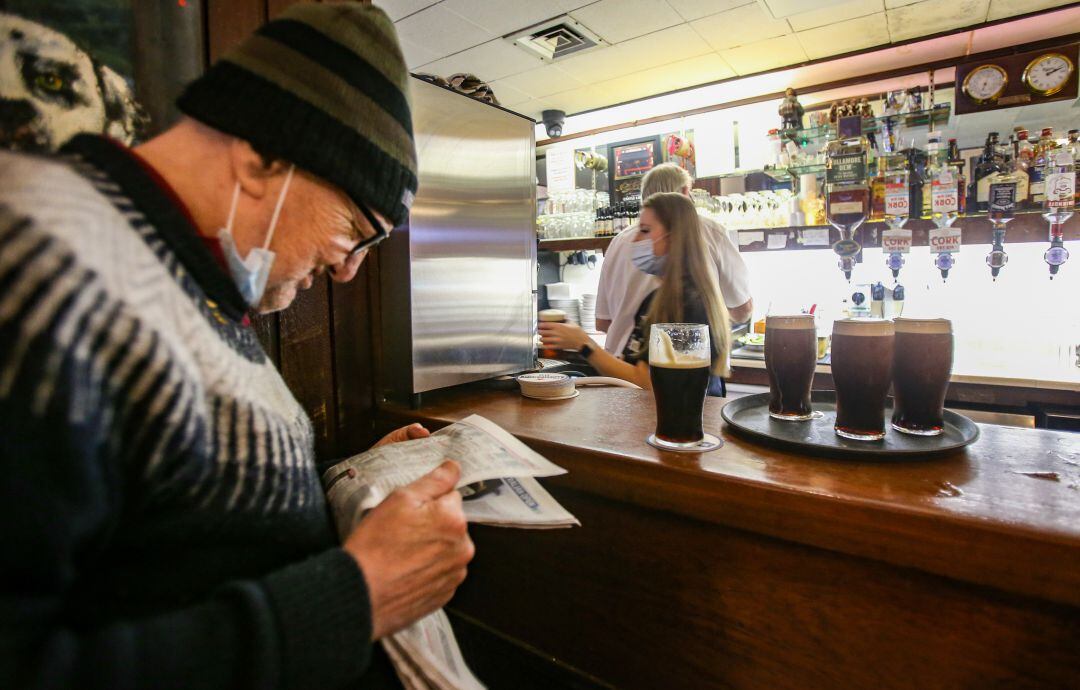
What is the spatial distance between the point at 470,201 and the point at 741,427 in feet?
3.72

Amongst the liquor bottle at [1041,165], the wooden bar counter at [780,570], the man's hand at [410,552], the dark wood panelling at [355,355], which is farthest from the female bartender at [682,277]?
the liquor bottle at [1041,165]

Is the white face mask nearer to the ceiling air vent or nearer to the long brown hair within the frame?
the long brown hair

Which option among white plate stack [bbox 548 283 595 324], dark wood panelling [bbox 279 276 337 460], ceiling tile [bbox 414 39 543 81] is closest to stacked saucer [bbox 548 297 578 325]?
white plate stack [bbox 548 283 595 324]

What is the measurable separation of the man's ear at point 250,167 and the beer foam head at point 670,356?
766mm

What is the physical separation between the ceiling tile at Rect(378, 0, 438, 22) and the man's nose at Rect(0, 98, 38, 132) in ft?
8.81

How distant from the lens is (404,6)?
11.1ft

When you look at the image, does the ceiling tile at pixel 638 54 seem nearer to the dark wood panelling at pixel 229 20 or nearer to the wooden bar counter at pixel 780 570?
the dark wood panelling at pixel 229 20

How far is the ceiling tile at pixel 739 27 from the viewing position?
3.45 metres

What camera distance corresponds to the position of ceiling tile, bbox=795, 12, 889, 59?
3.53m

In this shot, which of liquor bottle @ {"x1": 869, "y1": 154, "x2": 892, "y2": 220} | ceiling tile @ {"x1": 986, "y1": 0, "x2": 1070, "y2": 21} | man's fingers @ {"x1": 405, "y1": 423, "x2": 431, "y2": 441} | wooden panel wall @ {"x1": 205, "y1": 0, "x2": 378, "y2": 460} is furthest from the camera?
ceiling tile @ {"x1": 986, "y1": 0, "x2": 1070, "y2": 21}

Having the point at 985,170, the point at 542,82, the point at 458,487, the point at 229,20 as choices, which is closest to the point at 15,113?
the point at 229,20

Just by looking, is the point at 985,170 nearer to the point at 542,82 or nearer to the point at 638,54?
Result: the point at 638,54

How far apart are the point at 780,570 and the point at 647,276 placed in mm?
2019

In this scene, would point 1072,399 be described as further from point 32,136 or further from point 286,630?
point 32,136
